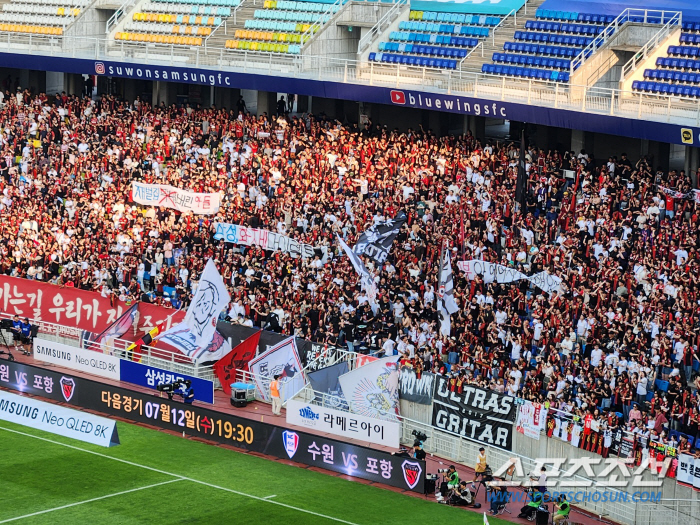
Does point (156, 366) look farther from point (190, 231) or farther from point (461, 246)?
point (461, 246)

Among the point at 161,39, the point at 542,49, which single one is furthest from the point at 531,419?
the point at 161,39

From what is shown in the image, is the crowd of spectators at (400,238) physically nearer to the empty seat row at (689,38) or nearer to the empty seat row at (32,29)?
the empty seat row at (689,38)

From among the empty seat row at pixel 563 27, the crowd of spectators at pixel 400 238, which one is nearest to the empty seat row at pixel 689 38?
the empty seat row at pixel 563 27

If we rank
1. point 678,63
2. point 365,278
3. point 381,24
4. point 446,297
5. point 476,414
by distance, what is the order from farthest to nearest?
point 381,24 < point 678,63 < point 365,278 < point 446,297 < point 476,414

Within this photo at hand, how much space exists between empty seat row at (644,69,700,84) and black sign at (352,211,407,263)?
8125mm

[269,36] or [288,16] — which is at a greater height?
[288,16]

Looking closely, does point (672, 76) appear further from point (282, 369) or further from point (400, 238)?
point (282, 369)

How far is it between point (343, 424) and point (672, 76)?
13.1 metres

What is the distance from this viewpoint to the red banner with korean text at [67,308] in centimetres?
3497

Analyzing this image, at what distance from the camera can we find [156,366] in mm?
33469

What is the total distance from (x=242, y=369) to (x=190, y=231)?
7562mm

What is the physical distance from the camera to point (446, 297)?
3006cm

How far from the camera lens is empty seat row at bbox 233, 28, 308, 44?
1718 inches

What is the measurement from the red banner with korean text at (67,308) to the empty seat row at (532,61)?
12.7 meters
